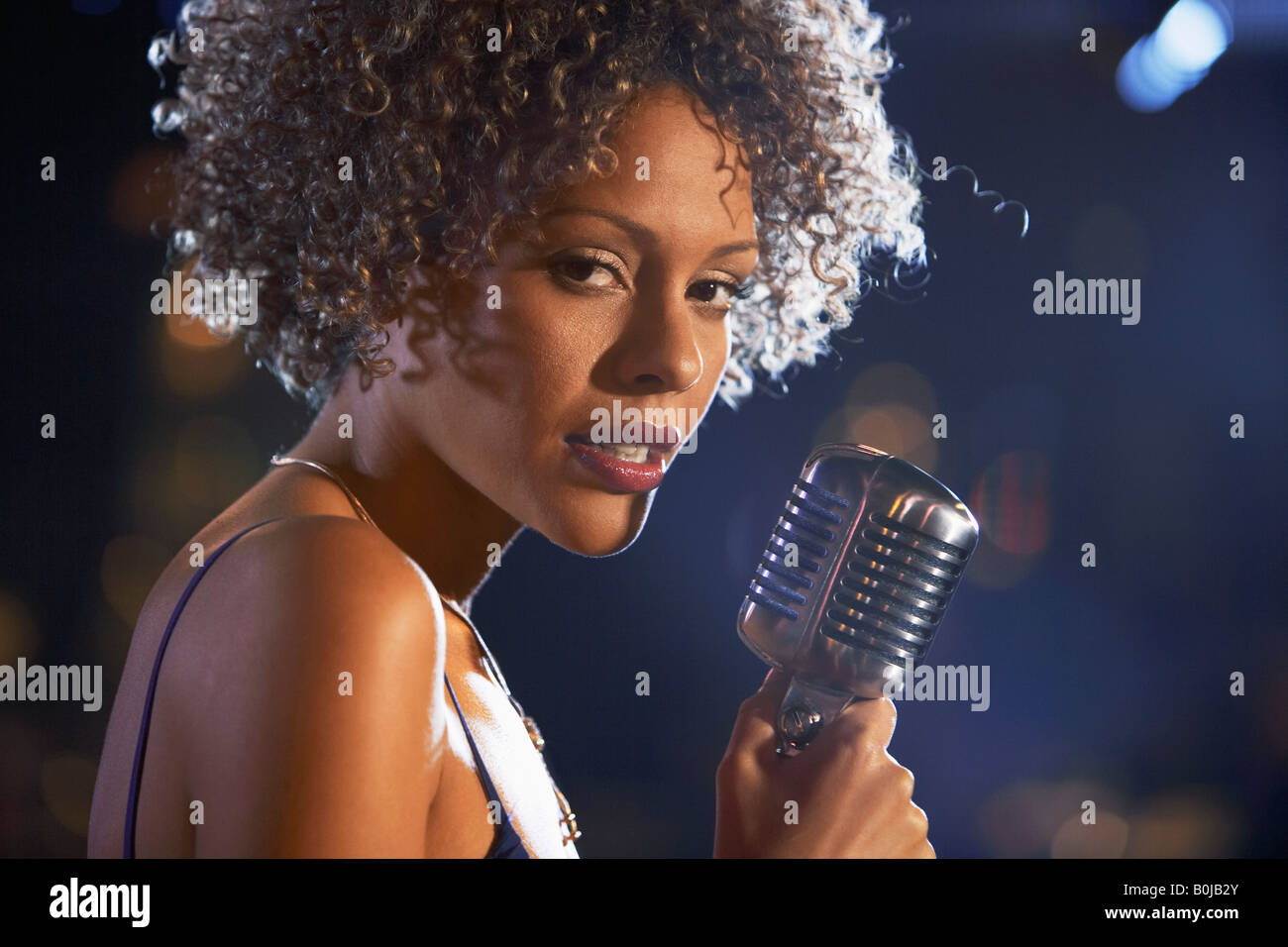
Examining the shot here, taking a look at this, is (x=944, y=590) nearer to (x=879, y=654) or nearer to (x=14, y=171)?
(x=879, y=654)

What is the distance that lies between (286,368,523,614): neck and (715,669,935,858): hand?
0.42m

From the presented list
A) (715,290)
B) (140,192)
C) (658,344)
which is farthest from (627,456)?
(140,192)

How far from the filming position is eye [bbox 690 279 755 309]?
48.5 inches

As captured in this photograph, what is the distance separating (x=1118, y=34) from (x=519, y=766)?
1551mm

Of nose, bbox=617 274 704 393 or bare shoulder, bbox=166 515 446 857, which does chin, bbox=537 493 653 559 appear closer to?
nose, bbox=617 274 704 393

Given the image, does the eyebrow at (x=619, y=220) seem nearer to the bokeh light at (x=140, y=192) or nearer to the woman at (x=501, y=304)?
the woman at (x=501, y=304)

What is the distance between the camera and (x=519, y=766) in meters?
1.12

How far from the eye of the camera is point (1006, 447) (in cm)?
172

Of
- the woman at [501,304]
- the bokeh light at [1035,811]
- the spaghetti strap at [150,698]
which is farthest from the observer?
the bokeh light at [1035,811]

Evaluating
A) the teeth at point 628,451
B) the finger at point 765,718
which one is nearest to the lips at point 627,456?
the teeth at point 628,451

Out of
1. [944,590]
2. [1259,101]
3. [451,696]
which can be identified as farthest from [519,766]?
[1259,101]

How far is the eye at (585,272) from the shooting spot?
1130 millimetres

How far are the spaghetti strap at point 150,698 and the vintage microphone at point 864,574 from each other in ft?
1.85

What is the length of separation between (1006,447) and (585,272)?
922mm
